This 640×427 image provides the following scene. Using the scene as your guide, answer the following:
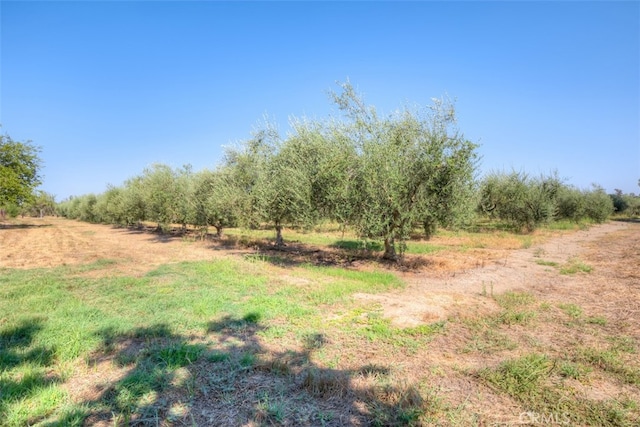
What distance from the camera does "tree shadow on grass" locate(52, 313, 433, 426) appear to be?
3438mm

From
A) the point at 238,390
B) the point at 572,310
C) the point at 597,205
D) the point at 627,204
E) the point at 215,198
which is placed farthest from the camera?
the point at 627,204

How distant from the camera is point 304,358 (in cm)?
498

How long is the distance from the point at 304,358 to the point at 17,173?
181 feet

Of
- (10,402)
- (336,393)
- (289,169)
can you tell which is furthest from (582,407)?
(289,169)

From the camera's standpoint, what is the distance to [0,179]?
35.4 m

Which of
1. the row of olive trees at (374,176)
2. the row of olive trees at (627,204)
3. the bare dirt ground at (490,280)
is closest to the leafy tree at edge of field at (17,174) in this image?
the bare dirt ground at (490,280)

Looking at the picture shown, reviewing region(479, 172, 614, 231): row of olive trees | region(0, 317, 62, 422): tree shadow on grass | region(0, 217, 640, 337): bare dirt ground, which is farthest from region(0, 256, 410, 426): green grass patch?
region(479, 172, 614, 231): row of olive trees

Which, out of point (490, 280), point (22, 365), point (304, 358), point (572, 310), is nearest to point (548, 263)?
point (490, 280)

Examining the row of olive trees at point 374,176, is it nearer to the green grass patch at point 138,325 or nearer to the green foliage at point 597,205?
the green grass patch at point 138,325

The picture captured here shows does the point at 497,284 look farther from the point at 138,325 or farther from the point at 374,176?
the point at 138,325

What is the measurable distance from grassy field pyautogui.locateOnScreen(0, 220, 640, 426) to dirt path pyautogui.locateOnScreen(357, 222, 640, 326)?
0.26 m

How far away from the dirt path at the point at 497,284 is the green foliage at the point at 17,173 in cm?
4986

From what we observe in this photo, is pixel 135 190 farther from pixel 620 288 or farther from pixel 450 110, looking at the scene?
pixel 620 288

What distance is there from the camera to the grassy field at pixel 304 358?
3553 mm
